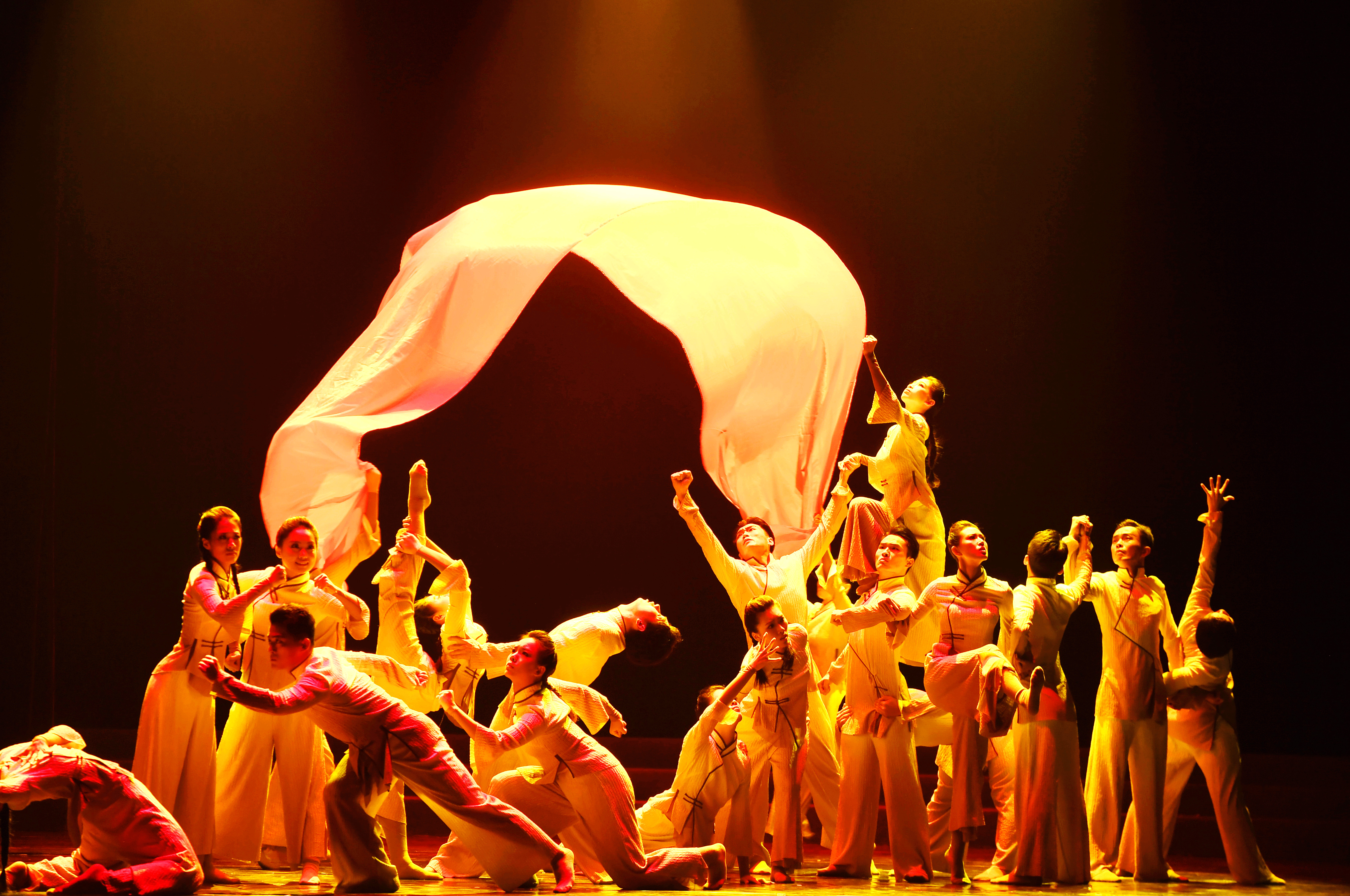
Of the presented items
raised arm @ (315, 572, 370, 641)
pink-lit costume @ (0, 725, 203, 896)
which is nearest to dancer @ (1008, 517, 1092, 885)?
raised arm @ (315, 572, 370, 641)

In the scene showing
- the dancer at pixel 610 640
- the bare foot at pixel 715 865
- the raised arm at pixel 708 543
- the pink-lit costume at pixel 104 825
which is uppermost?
the raised arm at pixel 708 543

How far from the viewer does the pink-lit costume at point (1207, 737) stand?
490 cm

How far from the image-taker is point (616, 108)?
328 inches

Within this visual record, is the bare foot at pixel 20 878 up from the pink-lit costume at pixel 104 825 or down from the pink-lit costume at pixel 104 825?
down

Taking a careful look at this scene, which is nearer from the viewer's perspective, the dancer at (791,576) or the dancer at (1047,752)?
the dancer at (1047,752)

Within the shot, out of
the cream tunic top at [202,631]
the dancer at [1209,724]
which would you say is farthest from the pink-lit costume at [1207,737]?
the cream tunic top at [202,631]

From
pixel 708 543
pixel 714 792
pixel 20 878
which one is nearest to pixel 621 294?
pixel 708 543

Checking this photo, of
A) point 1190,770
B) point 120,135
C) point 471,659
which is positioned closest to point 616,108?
point 120,135

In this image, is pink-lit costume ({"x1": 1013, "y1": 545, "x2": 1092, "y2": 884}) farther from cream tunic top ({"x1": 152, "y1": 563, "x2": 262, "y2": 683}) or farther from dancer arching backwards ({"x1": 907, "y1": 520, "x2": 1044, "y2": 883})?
cream tunic top ({"x1": 152, "y1": 563, "x2": 262, "y2": 683})

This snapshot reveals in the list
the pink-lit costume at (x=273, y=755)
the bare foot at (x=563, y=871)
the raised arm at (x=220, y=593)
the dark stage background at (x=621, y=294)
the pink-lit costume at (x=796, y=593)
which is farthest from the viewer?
the dark stage background at (x=621, y=294)

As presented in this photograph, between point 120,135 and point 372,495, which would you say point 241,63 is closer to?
point 120,135

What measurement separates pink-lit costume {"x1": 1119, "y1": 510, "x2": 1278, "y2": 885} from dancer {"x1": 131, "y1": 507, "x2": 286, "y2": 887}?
3.28m

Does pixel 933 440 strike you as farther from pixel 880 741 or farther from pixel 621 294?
pixel 621 294

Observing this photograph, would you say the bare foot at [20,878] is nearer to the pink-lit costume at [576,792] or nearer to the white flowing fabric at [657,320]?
the pink-lit costume at [576,792]
